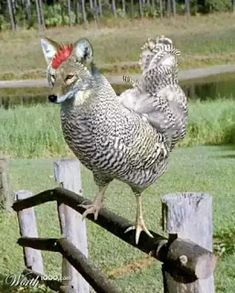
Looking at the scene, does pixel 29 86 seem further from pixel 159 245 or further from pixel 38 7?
pixel 159 245

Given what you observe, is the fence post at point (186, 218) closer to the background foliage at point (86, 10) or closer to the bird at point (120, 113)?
the bird at point (120, 113)

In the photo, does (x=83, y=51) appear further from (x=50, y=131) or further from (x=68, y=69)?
(x=50, y=131)

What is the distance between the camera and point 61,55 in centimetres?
273

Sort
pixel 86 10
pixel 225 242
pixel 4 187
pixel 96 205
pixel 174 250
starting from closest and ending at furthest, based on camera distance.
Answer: pixel 174 250, pixel 96 205, pixel 225 242, pixel 4 187, pixel 86 10

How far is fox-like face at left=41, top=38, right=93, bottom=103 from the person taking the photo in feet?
8.82

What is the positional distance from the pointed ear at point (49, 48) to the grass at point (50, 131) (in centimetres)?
697

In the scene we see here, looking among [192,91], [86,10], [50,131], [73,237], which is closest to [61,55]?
[73,237]

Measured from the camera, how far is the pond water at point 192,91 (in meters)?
20.4

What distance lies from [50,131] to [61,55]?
7406 millimetres

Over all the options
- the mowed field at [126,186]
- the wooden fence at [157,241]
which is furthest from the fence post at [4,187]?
the wooden fence at [157,241]

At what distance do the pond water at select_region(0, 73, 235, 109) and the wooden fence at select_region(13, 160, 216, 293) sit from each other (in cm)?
1496

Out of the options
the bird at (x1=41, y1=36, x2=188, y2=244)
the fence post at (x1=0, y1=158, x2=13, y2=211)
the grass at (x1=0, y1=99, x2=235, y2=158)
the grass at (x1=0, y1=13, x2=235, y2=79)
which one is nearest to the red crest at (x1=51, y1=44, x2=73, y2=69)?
the bird at (x1=41, y1=36, x2=188, y2=244)

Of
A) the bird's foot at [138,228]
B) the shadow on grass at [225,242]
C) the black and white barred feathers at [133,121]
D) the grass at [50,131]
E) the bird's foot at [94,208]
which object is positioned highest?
the black and white barred feathers at [133,121]

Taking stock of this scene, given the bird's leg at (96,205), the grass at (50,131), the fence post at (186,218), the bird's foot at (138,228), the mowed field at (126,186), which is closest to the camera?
the fence post at (186,218)
